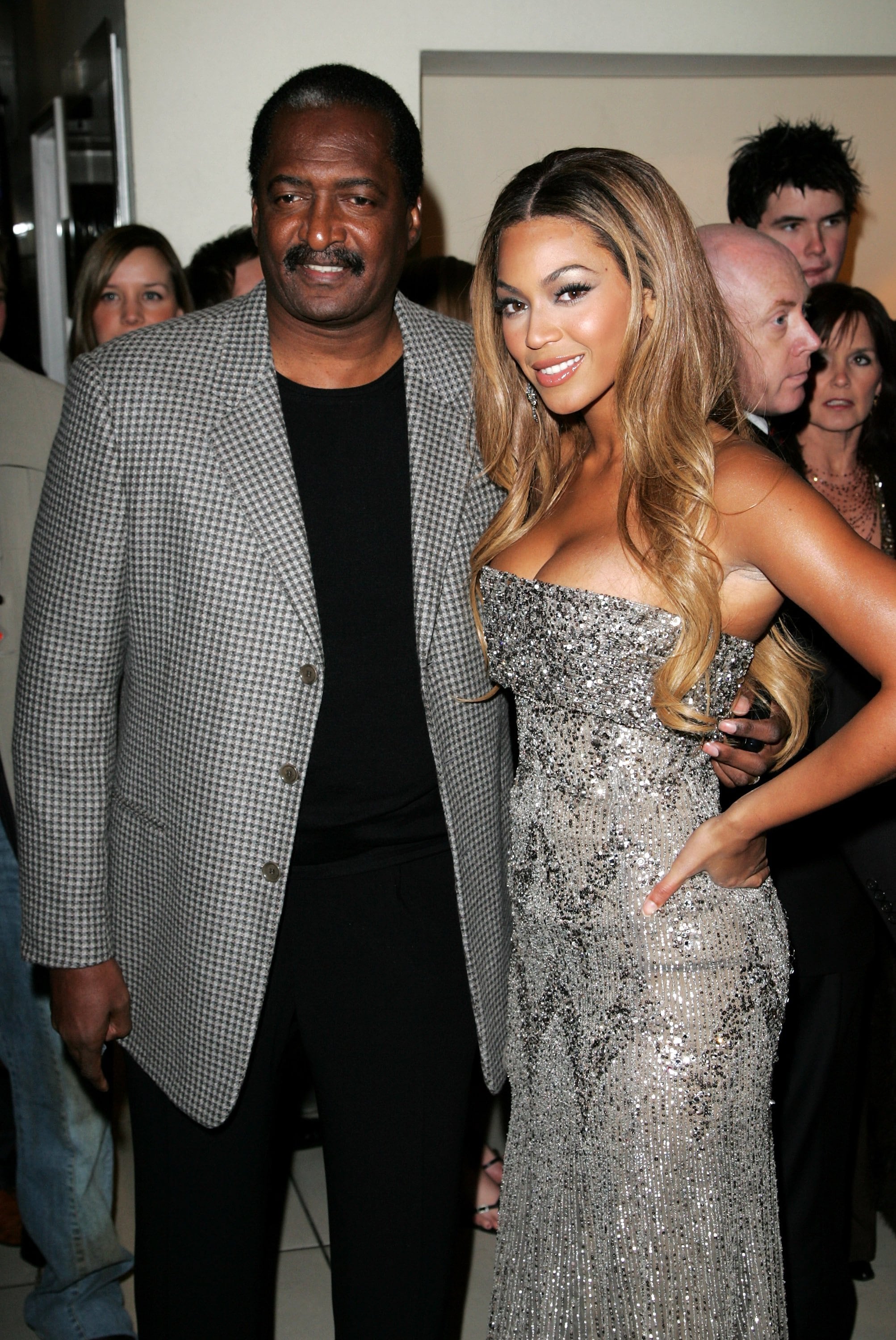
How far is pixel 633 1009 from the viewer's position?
5.15ft

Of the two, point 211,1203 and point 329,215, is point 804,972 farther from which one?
point 329,215

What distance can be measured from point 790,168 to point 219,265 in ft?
5.32

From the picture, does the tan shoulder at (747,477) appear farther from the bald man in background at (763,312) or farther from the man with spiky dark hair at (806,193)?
the man with spiky dark hair at (806,193)

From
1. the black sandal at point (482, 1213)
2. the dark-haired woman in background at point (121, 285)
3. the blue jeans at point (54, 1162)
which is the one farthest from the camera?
the dark-haired woman in background at point (121, 285)

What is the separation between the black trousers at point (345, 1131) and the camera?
171 cm

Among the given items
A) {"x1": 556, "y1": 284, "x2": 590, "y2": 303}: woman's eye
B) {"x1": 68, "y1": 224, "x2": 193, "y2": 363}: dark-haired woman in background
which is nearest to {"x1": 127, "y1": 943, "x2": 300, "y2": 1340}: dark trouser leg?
{"x1": 556, "y1": 284, "x2": 590, "y2": 303}: woman's eye

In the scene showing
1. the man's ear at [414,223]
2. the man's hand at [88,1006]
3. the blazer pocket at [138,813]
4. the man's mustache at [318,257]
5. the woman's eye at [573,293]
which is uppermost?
the man's ear at [414,223]

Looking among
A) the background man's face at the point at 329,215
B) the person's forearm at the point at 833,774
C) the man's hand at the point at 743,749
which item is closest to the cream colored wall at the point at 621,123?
the background man's face at the point at 329,215

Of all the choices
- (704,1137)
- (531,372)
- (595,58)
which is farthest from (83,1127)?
(595,58)

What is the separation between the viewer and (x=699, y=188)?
15.1ft

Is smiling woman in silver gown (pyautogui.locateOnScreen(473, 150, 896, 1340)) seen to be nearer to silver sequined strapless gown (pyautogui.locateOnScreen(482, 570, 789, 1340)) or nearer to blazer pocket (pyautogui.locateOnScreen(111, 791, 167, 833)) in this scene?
silver sequined strapless gown (pyautogui.locateOnScreen(482, 570, 789, 1340))

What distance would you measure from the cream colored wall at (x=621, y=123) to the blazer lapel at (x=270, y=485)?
2.97 metres

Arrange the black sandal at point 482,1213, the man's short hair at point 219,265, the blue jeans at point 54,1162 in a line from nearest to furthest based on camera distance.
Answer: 1. the blue jeans at point 54,1162
2. the black sandal at point 482,1213
3. the man's short hair at point 219,265

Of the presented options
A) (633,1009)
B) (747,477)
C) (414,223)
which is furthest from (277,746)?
(414,223)
